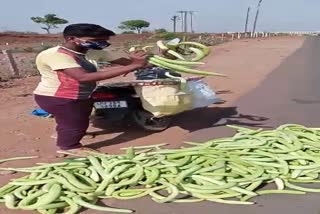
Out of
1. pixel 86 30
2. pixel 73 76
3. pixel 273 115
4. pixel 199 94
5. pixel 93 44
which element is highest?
pixel 86 30

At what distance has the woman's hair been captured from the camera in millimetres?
6320

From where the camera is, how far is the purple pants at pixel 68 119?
6.55 meters

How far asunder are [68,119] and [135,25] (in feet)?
313

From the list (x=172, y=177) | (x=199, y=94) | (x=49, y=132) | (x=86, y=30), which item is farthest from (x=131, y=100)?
(x=172, y=177)

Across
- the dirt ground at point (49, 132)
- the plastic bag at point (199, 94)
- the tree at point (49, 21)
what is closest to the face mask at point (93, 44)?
the dirt ground at point (49, 132)

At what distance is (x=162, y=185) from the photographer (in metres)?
4.96

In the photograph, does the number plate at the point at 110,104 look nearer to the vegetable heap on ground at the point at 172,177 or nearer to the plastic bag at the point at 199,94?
the plastic bag at the point at 199,94

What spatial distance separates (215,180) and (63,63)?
243 centimetres

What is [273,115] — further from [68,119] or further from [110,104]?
[68,119]

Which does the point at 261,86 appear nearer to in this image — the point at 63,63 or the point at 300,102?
the point at 300,102

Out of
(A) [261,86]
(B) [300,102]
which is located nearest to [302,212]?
(B) [300,102]

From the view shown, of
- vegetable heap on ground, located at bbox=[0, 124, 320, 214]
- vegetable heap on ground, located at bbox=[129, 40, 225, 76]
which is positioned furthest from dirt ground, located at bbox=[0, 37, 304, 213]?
vegetable heap on ground, located at bbox=[129, 40, 225, 76]

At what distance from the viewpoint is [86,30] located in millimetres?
6316

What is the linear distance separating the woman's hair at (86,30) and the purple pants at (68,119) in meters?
0.80
